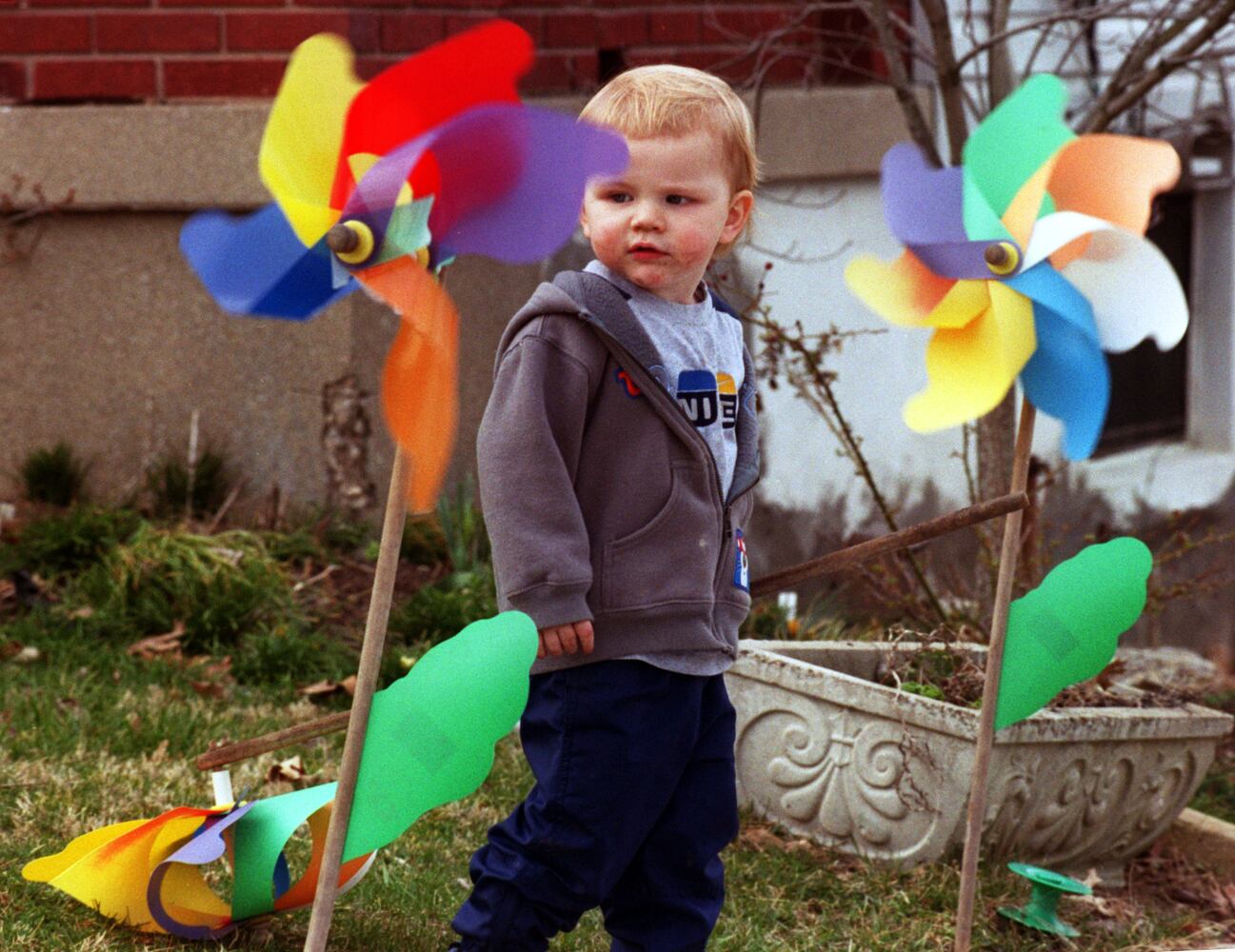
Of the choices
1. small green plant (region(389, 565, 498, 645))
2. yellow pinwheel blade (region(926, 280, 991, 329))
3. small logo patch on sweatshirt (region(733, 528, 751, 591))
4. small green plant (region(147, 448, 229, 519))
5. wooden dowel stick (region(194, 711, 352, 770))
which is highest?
yellow pinwheel blade (region(926, 280, 991, 329))

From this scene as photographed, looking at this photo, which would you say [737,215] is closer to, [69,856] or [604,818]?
[604,818]

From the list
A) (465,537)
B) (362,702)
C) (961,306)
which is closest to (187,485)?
(465,537)

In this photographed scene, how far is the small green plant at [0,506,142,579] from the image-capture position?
14.9 feet

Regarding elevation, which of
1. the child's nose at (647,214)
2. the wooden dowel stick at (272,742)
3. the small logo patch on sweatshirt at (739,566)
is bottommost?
the wooden dowel stick at (272,742)

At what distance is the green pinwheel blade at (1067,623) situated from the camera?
2.66m

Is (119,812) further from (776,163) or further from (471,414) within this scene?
(776,163)

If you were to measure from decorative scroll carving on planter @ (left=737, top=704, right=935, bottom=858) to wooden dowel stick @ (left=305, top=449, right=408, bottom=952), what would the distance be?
4.52 ft

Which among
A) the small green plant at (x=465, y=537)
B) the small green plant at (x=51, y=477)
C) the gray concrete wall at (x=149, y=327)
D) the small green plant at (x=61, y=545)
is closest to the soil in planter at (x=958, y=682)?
the small green plant at (x=465, y=537)

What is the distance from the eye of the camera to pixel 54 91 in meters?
4.98

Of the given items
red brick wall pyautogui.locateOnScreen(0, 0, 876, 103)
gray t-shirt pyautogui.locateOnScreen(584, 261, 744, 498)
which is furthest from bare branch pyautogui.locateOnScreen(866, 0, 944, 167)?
gray t-shirt pyautogui.locateOnScreen(584, 261, 744, 498)

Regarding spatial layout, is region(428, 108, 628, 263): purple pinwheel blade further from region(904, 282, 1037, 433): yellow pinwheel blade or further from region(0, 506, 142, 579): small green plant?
region(0, 506, 142, 579): small green plant

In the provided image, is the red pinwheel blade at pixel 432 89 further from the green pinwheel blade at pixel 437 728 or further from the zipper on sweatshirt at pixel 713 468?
the green pinwheel blade at pixel 437 728

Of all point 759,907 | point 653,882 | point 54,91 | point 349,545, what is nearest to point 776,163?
point 349,545

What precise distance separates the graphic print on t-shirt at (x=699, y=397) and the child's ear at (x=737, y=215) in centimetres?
22
